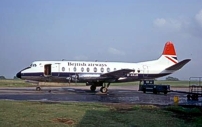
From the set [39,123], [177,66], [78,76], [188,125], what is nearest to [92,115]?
[39,123]

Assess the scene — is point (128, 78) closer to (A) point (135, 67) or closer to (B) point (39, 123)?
(A) point (135, 67)

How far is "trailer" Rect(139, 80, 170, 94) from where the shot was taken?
37.9 m

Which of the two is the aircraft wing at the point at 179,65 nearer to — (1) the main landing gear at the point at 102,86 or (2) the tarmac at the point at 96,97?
(2) the tarmac at the point at 96,97

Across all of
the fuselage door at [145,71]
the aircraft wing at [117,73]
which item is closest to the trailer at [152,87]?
the fuselage door at [145,71]

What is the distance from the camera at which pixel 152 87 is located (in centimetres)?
3941

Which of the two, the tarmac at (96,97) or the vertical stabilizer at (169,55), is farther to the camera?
the vertical stabilizer at (169,55)

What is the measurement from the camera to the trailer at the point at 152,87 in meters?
37.9

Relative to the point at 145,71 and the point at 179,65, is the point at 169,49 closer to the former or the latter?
the point at 179,65

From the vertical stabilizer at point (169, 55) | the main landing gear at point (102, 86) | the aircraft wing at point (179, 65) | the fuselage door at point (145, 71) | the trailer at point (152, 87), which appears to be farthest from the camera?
the vertical stabilizer at point (169, 55)

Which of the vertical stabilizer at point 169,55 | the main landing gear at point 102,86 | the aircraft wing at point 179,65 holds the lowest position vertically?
the main landing gear at point 102,86

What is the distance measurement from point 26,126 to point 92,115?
3586 millimetres

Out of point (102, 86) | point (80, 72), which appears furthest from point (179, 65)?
point (80, 72)

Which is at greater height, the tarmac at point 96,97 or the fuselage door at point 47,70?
the fuselage door at point 47,70

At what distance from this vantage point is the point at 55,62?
3734cm
